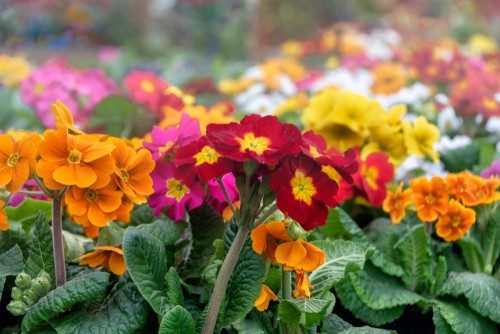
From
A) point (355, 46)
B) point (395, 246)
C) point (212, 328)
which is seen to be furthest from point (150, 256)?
point (355, 46)

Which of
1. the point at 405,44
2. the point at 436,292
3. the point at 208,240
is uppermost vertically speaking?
the point at 208,240

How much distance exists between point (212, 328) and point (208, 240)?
1.06 ft

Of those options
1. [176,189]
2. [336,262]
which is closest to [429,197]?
[336,262]

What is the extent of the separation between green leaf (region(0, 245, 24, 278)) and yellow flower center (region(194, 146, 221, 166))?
0.46 m

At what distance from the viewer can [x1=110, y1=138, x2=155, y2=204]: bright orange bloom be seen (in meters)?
1.27

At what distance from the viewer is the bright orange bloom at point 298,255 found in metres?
1.19

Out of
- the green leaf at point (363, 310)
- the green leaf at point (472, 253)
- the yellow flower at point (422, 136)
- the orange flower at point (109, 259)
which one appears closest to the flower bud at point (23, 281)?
the orange flower at point (109, 259)

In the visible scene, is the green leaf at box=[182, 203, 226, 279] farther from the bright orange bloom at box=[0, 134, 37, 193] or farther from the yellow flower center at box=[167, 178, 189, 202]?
the bright orange bloom at box=[0, 134, 37, 193]

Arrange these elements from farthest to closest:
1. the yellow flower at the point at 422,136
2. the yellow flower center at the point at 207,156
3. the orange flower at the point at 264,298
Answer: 1. the yellow flower at the point at 422,136
2. the orange flower at the point at 264,298
3. the yellow flower center at the point at 207,156

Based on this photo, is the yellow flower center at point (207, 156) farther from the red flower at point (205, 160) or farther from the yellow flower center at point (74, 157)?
the yellow flower center at point (74, 157)

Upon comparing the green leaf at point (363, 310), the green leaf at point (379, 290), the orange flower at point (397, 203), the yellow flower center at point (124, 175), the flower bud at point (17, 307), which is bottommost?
the green leaf at point (363, 310)

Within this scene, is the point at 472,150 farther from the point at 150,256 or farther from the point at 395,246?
the point at 150,256

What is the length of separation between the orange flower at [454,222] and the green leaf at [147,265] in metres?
0.75

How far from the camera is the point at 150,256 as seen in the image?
1.26m
